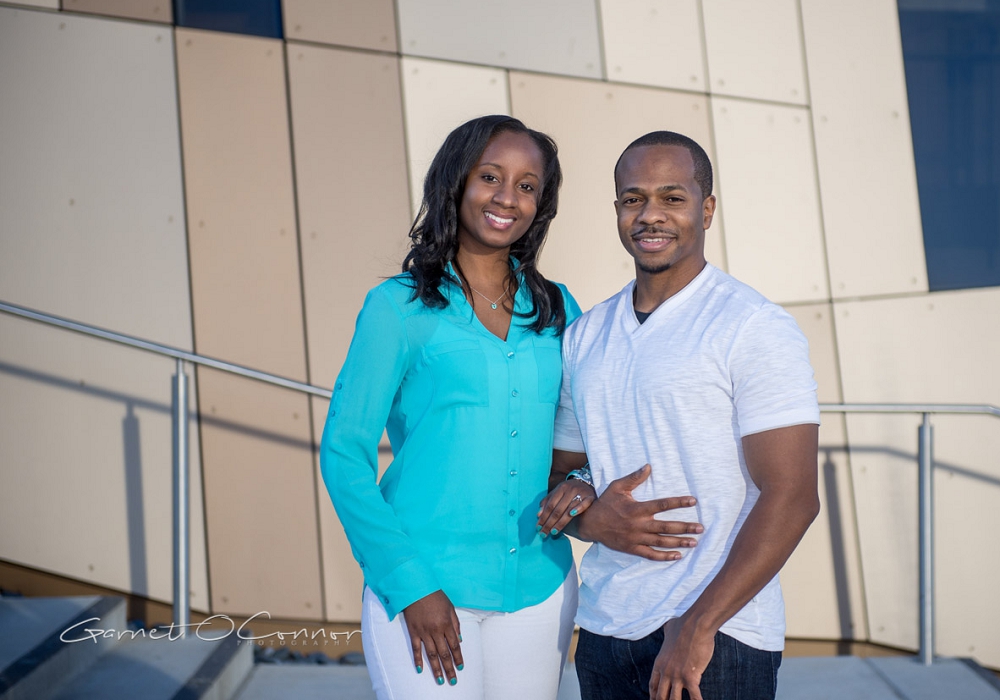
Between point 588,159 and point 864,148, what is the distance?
126 cm

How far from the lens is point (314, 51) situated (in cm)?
372

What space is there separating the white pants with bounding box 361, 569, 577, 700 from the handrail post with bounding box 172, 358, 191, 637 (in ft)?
5.06

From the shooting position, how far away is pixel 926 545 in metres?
3.08

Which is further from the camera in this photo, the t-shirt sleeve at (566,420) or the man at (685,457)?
the t-shirt sleeve at (566,420)

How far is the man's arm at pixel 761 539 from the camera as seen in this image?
1.21 m

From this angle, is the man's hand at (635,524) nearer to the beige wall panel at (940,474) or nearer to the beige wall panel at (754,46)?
the beige wall panel at (940,474)

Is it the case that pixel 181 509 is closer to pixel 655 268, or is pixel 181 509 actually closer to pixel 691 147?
pixel 655 268

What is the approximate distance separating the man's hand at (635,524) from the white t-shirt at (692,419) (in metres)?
0.03

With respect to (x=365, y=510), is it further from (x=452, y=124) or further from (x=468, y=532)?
(x=452, y=124)

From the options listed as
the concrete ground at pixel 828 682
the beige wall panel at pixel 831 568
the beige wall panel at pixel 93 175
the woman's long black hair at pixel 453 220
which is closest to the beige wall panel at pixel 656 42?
the beige wall panel at pixel 831 568

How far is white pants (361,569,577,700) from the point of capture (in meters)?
1.48

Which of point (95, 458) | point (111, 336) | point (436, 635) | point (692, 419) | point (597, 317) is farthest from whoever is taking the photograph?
point (95, 458)

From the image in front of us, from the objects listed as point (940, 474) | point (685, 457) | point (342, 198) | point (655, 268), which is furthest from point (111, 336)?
point (940, 474)

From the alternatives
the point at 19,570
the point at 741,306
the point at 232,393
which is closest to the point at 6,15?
the point at 232,393
